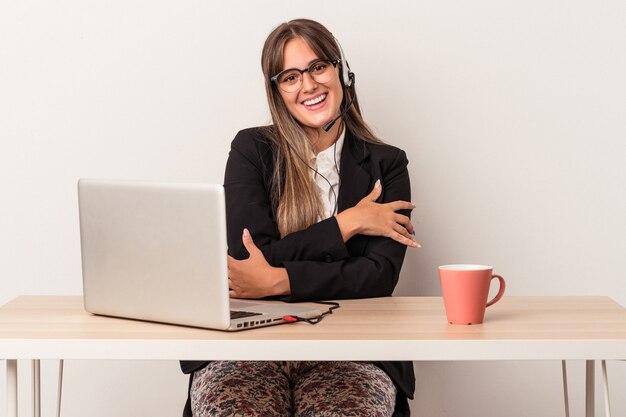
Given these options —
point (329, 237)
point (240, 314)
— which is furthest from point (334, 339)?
point (329, 237)

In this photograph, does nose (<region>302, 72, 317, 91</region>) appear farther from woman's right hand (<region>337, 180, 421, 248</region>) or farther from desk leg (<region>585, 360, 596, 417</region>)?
desk leg (<region>585, 360, 596, 417</region>)

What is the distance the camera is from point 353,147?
2.31 m

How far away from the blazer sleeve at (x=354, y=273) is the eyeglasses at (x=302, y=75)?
1.35ft

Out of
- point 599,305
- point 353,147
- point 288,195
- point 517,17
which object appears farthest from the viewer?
point 517,17

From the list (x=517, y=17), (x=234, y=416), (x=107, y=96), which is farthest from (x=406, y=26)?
(x=234, y=416)

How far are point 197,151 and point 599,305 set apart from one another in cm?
136

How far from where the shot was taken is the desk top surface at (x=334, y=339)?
1.37 metres

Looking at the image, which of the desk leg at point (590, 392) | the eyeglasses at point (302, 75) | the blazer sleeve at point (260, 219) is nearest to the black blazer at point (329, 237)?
the blazer sleeve at point (260, 219)

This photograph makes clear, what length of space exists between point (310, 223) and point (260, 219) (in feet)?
0.49

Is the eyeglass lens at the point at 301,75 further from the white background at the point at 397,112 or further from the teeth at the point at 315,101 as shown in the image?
the white background at the point at 397,112

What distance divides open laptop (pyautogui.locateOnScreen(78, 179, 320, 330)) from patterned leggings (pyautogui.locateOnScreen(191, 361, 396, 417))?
0.60 feet

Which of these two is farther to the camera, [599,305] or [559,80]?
[559,80]

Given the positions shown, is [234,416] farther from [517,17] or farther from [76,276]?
[517,17]

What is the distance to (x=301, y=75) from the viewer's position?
2227 mm
